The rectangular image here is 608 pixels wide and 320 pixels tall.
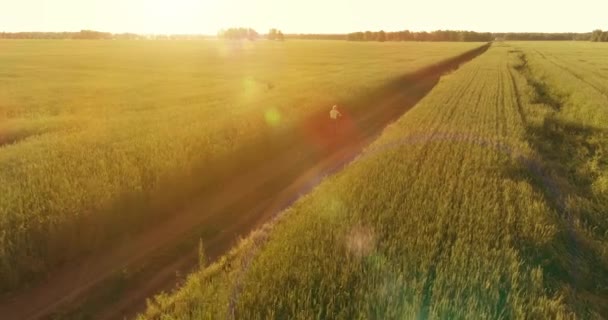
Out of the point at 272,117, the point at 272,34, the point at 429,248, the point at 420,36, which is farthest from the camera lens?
the point at 420,36

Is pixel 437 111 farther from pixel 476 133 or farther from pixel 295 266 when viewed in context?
pixel 295 266

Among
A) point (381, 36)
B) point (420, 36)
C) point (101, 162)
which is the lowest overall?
point (101, 162)

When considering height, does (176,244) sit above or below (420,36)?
below

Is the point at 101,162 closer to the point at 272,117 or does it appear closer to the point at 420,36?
the point at 272,117

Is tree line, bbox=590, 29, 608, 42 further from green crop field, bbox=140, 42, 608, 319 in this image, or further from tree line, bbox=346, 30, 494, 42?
green crop field, bbox=140, 42, 608, 319

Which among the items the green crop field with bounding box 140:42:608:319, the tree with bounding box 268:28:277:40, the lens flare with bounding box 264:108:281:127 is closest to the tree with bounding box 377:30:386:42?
the tree with bounding box 268:28:277:40

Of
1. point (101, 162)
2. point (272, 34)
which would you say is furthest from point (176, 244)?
point (272, 34)

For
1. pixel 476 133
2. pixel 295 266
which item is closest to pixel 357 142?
pixel 476 133
